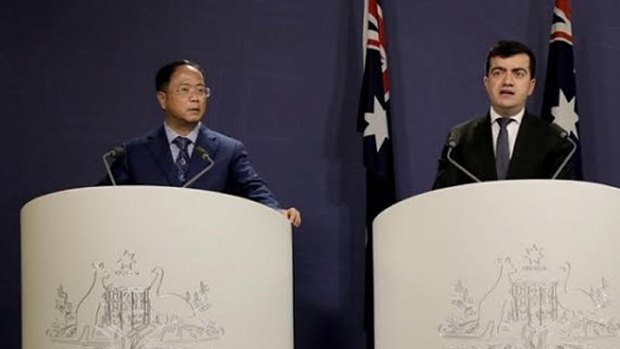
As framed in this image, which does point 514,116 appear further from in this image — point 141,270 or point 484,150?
point 141,270

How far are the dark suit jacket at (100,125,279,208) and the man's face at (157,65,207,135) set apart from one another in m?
0.06

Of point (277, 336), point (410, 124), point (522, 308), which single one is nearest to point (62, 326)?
point (277, 336)

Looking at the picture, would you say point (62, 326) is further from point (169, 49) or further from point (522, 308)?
point (169, 49)

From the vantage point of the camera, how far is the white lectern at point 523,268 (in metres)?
4.20

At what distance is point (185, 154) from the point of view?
5.30m

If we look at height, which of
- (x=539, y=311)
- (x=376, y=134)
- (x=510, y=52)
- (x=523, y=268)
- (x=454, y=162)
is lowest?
(x=539, y=311)

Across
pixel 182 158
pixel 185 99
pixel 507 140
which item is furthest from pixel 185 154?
pixel 507 140

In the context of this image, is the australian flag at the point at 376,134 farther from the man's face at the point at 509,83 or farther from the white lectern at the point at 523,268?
the white lectern at the point at 523,268

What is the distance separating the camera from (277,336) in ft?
15.2

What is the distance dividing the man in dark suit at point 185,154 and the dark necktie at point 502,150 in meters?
0.77

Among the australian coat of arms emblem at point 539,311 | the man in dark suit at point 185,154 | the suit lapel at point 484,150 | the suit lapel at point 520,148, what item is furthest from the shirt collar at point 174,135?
the australian coat of arms emblem at point 539,311

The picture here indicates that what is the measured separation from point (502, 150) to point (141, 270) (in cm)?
144

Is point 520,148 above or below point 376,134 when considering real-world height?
below

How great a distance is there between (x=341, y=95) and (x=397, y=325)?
2137mm
